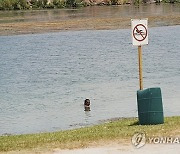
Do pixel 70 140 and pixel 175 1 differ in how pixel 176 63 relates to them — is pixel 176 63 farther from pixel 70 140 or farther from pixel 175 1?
pixel 175 1

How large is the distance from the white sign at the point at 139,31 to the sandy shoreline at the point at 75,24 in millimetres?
48948

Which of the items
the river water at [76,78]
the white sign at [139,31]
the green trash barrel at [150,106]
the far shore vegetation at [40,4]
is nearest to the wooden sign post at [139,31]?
the white sign at [139,31]

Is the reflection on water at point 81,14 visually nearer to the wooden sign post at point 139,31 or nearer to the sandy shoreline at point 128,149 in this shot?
the wooden sign post at point 139,31

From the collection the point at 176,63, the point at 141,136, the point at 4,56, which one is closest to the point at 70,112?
the point at 141,136

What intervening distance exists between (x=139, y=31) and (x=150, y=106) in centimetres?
195

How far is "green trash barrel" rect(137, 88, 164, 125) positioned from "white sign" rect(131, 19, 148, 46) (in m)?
1.40

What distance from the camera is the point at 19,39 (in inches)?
2288

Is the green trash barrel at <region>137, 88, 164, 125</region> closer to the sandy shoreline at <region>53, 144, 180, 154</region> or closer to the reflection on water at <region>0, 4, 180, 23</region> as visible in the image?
the sandy shoreline at <region>53, 144, 180, 154</region>

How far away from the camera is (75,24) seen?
231 ft

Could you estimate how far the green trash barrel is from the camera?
44.1ft

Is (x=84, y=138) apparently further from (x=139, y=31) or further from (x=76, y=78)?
(x=76, y=78)

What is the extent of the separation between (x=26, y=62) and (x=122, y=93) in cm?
1550

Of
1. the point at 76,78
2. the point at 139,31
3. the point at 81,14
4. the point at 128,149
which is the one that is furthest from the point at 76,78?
the point at 81,14

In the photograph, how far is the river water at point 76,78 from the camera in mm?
21766
